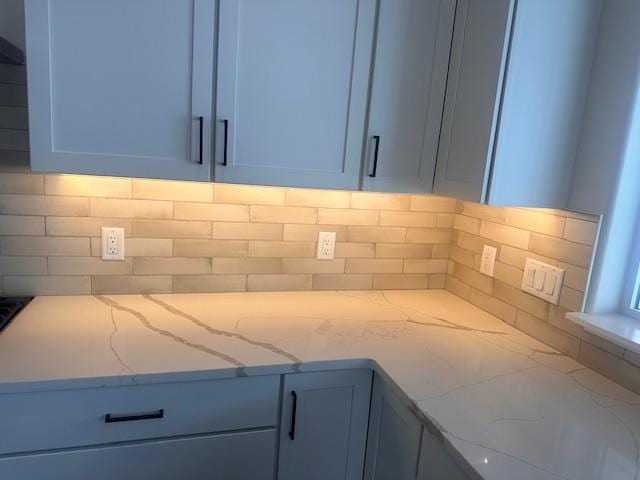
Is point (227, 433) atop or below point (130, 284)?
below

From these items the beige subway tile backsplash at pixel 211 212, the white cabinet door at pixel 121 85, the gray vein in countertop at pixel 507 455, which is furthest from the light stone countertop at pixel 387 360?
the white cabinet door at pixel 121 85

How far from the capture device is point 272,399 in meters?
1.26

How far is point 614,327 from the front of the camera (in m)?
1.27

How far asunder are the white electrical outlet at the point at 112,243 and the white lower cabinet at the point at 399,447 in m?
1.02

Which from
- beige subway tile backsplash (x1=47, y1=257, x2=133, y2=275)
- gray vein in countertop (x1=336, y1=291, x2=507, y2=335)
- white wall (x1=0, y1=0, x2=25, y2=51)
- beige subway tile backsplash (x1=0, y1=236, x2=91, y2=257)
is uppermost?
white wall (x1=0, y1=0, x2=25, y2=51)

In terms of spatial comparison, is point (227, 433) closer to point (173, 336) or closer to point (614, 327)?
point (173, 336)

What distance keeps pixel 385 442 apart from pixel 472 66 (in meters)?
1.19

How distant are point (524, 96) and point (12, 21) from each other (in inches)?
63.6

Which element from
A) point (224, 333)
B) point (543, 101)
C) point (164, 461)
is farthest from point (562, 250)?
point (164, 461)

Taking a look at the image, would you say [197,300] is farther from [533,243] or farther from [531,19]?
[531,19]

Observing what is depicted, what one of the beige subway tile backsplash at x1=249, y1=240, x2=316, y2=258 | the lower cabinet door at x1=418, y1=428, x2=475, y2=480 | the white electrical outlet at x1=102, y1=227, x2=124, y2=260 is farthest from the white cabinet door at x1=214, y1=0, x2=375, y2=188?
the lower cabinet door at x1=418, y1=428, x2=475, y2=480

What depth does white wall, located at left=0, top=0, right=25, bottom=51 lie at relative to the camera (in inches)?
55.4

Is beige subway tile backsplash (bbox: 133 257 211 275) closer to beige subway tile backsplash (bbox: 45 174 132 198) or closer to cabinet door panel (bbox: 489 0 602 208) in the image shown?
beige subway tile backsplash (bbox: 45 174 132 198)

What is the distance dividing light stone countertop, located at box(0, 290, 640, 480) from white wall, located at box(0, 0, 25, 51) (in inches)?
34.0
